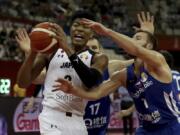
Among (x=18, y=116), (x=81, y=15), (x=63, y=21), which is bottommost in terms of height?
(x=18, y=116)

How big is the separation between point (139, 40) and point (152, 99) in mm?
629

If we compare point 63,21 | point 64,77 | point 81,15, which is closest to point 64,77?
point 64,77

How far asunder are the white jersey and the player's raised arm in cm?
36

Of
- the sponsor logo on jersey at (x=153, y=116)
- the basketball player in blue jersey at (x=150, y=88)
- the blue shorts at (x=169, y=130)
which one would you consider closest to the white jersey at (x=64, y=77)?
the basketball player in blue jersey at (x=150, y=88)

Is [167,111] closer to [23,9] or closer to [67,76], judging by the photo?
[67,76]

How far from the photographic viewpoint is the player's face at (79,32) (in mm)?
4543

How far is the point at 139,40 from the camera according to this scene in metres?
5.13

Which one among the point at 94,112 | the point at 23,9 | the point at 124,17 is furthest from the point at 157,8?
the point at 94,112

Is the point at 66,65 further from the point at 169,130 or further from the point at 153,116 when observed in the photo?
the point at 169,130

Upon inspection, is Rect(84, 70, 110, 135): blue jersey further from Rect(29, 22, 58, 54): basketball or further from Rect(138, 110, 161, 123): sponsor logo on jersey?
Rect(29, 22, 58, 54): basketball

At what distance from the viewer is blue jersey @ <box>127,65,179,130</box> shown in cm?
502

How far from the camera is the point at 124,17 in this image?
74.2 feet

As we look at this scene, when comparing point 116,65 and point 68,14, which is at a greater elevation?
point 68,14

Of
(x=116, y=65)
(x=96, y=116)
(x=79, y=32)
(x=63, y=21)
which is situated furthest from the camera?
(x=63, y=21)
